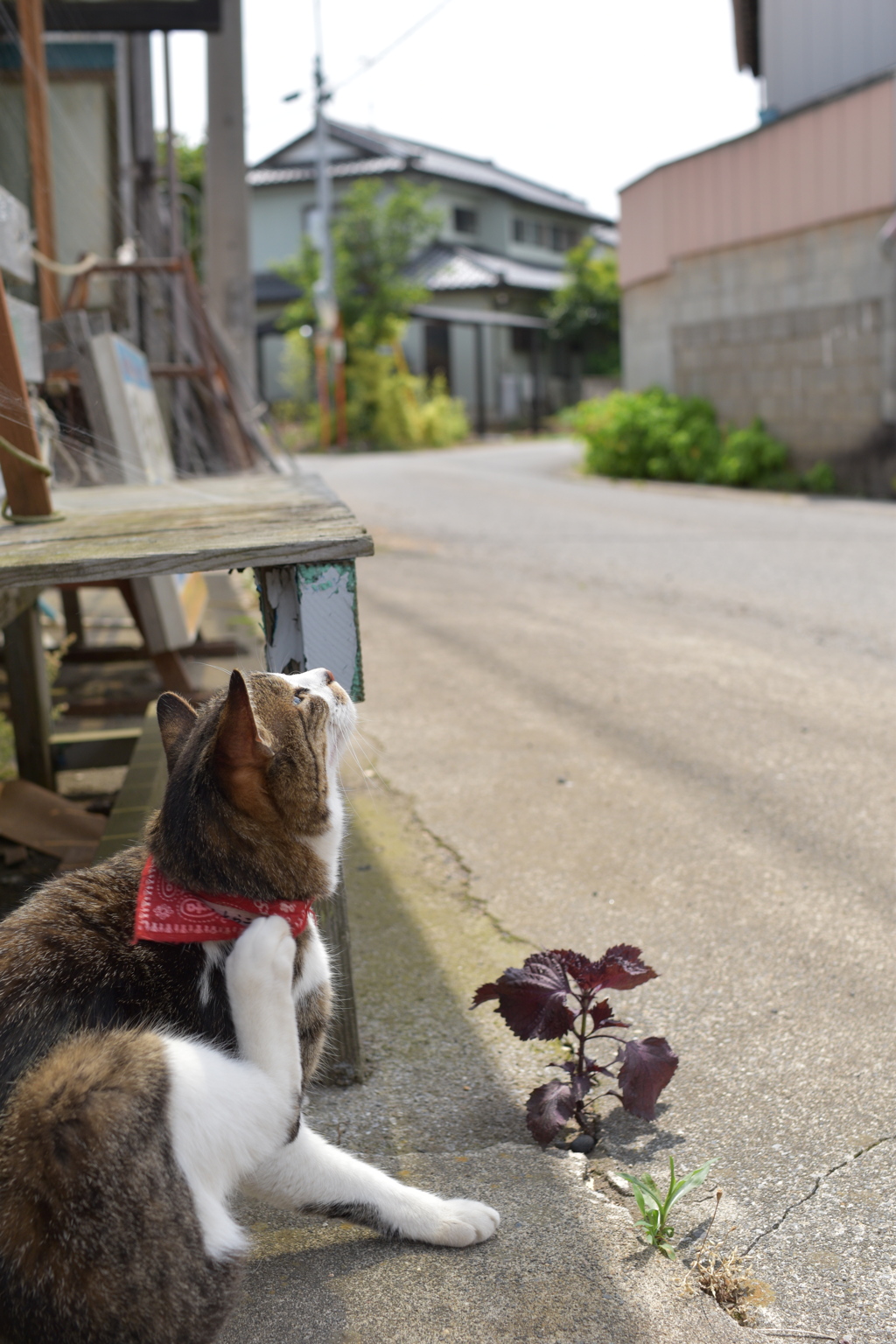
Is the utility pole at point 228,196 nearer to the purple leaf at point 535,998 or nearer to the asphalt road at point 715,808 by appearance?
the asphalt road at point 715,808

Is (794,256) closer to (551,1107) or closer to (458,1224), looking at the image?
(551,1107)

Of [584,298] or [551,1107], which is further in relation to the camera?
[584,298]

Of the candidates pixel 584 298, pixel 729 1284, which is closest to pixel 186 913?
pixel 729 1284

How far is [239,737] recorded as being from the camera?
164 centimetres

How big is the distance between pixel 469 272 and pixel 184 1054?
3312 cm

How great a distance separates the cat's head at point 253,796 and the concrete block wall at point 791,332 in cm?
1293

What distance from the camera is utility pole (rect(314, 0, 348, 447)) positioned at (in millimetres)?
24266

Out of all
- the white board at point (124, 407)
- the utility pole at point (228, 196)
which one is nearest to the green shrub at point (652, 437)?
the utility pole at point (228, 196)

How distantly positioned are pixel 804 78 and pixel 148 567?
18.1 metres

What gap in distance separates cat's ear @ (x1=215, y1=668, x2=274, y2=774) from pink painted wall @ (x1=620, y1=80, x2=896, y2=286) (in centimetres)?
1316

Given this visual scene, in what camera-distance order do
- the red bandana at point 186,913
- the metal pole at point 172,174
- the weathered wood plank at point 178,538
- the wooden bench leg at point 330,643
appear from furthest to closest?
the metal pole at point 172,174 < the wooden bench leg at point 330,643 < the weathered wood plank at point 178,538 < the red bandana at point 186,913

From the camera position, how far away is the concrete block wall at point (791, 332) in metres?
13.3

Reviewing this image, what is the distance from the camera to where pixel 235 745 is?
1.65 meters

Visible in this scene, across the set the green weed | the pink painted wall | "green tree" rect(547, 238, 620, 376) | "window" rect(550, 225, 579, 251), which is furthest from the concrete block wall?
"window" rect(550, 225, 579, 251)
